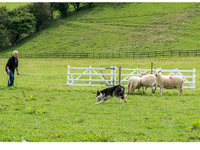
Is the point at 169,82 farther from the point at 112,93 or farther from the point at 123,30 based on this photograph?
the point at 123,30

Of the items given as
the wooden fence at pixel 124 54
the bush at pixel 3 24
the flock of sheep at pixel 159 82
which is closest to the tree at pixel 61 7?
the bush at pixel 3 24

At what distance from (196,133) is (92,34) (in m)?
61.3

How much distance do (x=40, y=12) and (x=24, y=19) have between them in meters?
8.30

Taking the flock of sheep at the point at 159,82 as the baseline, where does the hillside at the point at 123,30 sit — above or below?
above

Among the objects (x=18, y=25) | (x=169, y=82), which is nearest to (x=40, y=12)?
(x=18, y=25)

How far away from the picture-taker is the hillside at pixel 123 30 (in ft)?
189

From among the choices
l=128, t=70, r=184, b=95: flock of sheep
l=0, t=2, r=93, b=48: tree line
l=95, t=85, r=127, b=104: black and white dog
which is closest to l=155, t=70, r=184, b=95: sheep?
l=128, t=70, r=184, b=95: flock of sheep

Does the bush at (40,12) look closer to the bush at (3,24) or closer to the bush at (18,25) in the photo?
the bush at (18,25)

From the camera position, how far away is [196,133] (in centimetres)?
718

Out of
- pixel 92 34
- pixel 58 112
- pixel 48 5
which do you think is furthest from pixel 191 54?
pixel 48 5

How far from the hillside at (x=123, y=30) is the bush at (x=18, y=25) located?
273cm

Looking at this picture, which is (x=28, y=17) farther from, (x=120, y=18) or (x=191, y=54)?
(x=191, y=54)

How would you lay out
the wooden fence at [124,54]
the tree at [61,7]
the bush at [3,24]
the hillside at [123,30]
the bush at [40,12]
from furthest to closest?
the tree at [61,7]
the bush at [40,12]
the bush at [3,24]
the hillside at [123,30]
the wooden fence at [124,54]

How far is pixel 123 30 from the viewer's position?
67.2m
